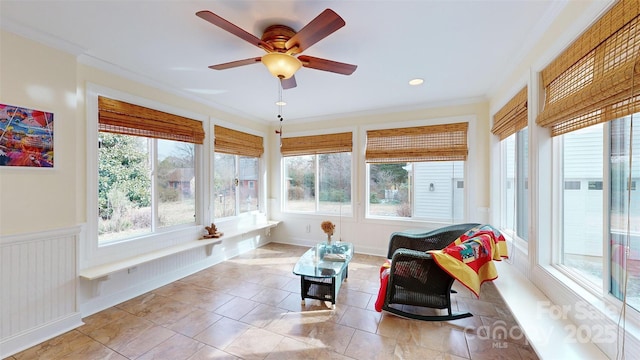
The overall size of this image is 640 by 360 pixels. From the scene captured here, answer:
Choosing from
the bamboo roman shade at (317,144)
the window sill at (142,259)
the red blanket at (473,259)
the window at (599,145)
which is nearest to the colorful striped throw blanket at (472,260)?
the red blanket at (473,259)

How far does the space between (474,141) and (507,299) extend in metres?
2.50

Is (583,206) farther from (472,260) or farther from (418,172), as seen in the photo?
(418,172)

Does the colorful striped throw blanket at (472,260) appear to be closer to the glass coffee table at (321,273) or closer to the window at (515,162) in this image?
the window at (515,162)

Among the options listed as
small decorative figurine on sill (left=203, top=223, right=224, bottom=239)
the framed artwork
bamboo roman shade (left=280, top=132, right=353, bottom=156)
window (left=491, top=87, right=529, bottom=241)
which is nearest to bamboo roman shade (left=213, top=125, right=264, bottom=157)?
bamboo roman shade (left=280, top=132, right=353, bottom=156)

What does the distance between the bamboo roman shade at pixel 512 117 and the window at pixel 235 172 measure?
3835mm

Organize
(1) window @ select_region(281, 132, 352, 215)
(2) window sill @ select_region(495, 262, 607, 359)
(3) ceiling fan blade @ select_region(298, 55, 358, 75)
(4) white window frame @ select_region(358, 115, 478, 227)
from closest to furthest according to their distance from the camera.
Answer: (2) window sill @ select_region(495, 262, 607, 359)
(3) ceiling fan blade @ select_region(298, 55, 358, 75)
(4) white window frame @ select_region(358, 115, 478, 227)
(1) window @ select_region(281, 132, 352, 215)

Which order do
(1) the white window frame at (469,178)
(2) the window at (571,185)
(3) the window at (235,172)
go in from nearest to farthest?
(2) the window at (571,185), (1) the white window frame at (469,178), (3) the window at (235,172)

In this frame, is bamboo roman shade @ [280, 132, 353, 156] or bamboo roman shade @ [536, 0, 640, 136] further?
bamboo roman shade @ [280, 132, 353, 156]

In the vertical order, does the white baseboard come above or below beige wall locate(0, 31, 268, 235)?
below

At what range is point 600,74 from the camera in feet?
4.35

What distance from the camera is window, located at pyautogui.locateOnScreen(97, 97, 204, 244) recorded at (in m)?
2.73

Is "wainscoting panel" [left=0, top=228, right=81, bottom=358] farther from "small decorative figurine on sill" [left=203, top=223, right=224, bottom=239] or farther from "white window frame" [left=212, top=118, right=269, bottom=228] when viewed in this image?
"white window frame" [left=212, top=118, right=269, bottom=228]

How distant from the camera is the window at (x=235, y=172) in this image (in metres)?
4.07

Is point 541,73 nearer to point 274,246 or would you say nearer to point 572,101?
point 572,101
